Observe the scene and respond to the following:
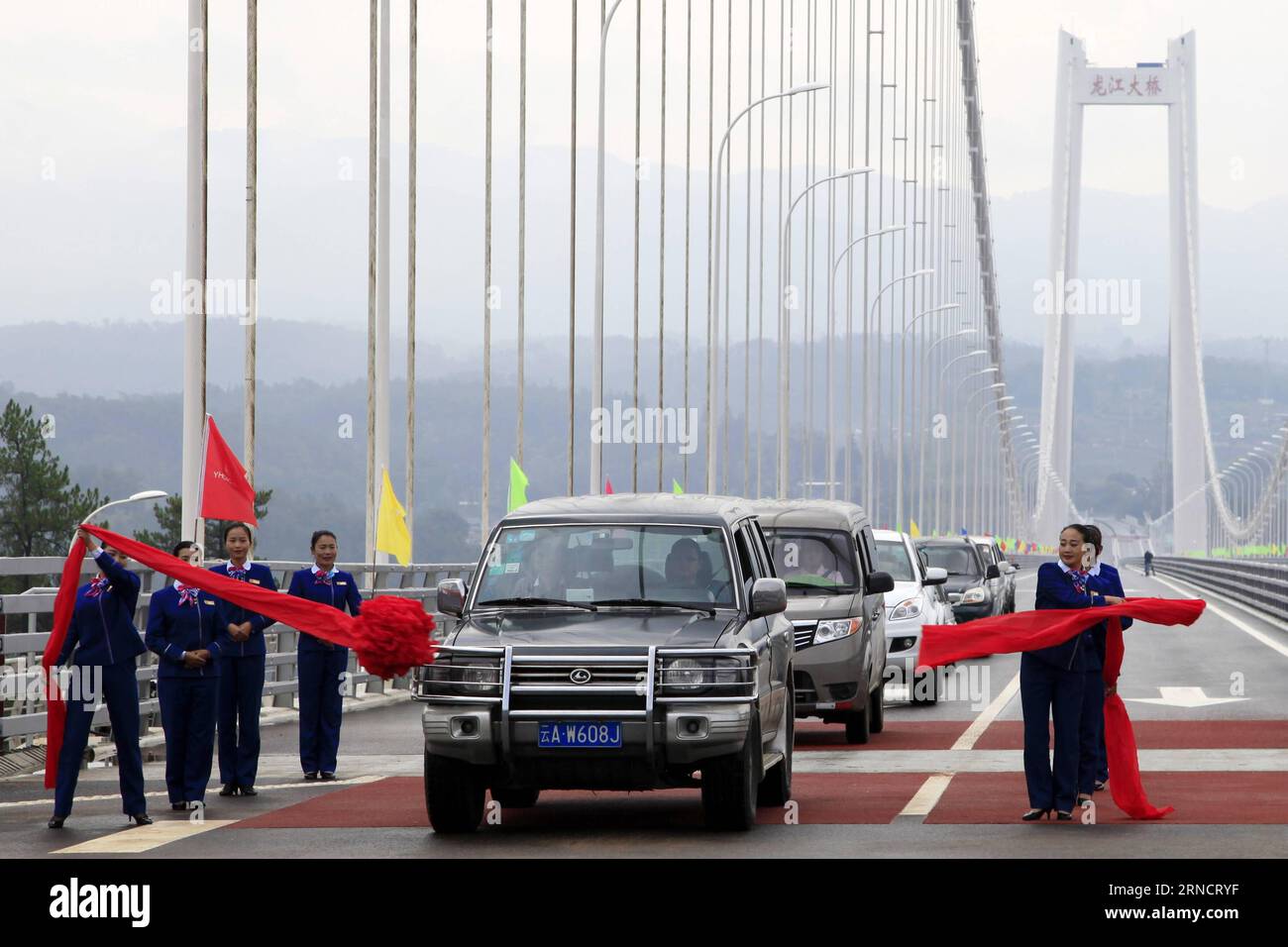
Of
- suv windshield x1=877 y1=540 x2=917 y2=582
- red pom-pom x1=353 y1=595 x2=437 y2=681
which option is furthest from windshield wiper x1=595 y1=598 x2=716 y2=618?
suv windshield x1=877 y1=540 x2=917 y2=582

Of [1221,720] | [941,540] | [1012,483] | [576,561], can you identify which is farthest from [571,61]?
[1012,483]

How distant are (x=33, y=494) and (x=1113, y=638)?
199 feet

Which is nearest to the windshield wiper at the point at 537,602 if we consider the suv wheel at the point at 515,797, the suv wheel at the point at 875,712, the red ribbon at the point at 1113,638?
the suv wheel at the point at 515,797

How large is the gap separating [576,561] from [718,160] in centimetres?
3689

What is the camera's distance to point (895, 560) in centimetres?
2580

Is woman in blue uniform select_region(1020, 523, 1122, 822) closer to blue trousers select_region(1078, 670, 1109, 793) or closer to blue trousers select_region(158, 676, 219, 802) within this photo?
blue trousers select_region(1078, 670, 1109, 793)

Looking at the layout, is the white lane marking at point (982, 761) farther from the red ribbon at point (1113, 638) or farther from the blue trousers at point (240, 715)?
the blue trousers at point (240, 715)

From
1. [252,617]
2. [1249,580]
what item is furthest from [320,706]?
[1249,580]

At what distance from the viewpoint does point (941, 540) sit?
35.2 m

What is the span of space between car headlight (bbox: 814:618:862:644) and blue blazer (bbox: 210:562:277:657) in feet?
17.7

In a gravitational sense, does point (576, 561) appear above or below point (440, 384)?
below

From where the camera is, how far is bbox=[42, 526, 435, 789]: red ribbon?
1208cm

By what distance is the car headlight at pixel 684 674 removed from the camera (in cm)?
1138
